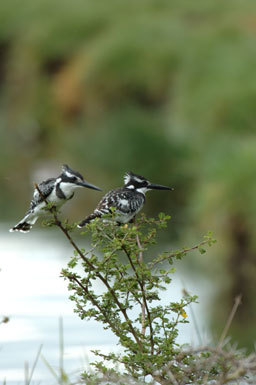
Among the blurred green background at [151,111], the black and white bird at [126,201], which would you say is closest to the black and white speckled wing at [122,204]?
the black and white bird at [126,201]

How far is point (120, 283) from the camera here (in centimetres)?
470

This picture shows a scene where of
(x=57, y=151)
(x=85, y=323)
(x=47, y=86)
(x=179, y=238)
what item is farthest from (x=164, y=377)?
(x=47, y=86)

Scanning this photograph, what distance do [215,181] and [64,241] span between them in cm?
307

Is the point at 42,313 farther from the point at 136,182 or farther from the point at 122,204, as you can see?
the point at 122,204

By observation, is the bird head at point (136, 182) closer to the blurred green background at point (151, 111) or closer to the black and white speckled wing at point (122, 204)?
the black and white speckled wing at point (122, 204)

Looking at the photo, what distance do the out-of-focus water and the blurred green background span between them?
0.56 metres

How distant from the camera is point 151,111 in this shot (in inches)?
715

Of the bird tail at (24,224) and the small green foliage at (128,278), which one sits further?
the bird tail at (24,224)

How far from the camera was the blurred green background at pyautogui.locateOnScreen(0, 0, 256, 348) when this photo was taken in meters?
11.0

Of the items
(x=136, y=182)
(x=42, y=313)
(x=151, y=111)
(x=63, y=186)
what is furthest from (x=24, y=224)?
(x=151, y=111)

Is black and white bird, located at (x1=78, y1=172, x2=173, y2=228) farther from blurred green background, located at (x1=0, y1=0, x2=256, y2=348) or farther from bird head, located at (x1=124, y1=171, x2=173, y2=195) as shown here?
blurred green background, located at (x1=0, y1=0, x2=256, y2=348)

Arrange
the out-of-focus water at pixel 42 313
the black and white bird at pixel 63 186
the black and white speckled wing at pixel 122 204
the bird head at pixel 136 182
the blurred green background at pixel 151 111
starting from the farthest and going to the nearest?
the blurred green background at pixel 151 111
the out-of-focus water at pixel 42 313
the bird head at pixel 136 182
the black and white speckled wing at pixel 122 204
the black and white bird at pixel 63 186

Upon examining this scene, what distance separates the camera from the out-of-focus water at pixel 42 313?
7.48 meters

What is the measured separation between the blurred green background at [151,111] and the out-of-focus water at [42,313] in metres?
0.56
